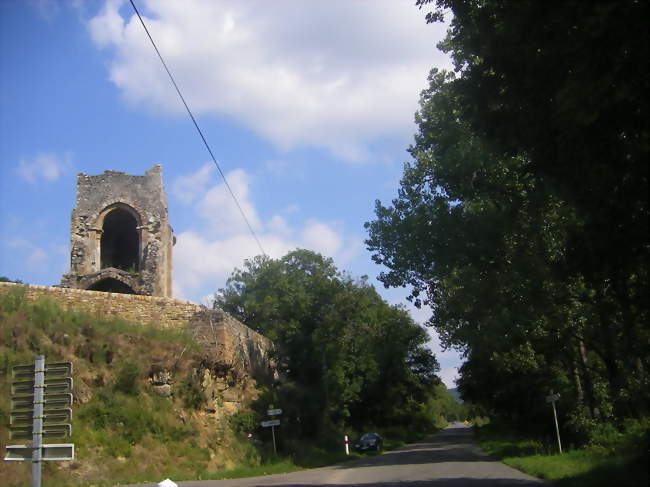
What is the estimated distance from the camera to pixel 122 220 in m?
38.2

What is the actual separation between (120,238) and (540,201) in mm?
30872

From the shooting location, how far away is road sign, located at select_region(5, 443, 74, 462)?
7328 millimetres

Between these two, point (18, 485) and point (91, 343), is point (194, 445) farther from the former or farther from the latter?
point (18, 485)

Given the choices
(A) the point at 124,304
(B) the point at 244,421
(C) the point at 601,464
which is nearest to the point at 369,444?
(B) the point at 244,421

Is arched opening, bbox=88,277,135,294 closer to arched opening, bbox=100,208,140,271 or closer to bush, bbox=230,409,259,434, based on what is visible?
arched opening, bbox=100,208,140,271

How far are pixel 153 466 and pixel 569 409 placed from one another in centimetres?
1852

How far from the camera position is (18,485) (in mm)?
15523

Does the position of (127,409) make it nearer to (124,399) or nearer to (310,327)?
(124,399)

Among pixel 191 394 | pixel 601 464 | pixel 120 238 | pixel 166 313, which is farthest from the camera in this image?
pixel 120 238

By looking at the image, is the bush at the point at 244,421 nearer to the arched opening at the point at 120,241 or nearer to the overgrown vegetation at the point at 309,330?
the overgrown vegetation at the point at 309,330

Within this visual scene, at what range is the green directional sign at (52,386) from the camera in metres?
7.38

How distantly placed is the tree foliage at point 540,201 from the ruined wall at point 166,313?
8.75 meters

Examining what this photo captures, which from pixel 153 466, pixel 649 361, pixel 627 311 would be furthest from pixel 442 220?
pixel 153 466

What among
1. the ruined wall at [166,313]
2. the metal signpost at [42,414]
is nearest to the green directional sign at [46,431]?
the metal signpost at [42,414]
